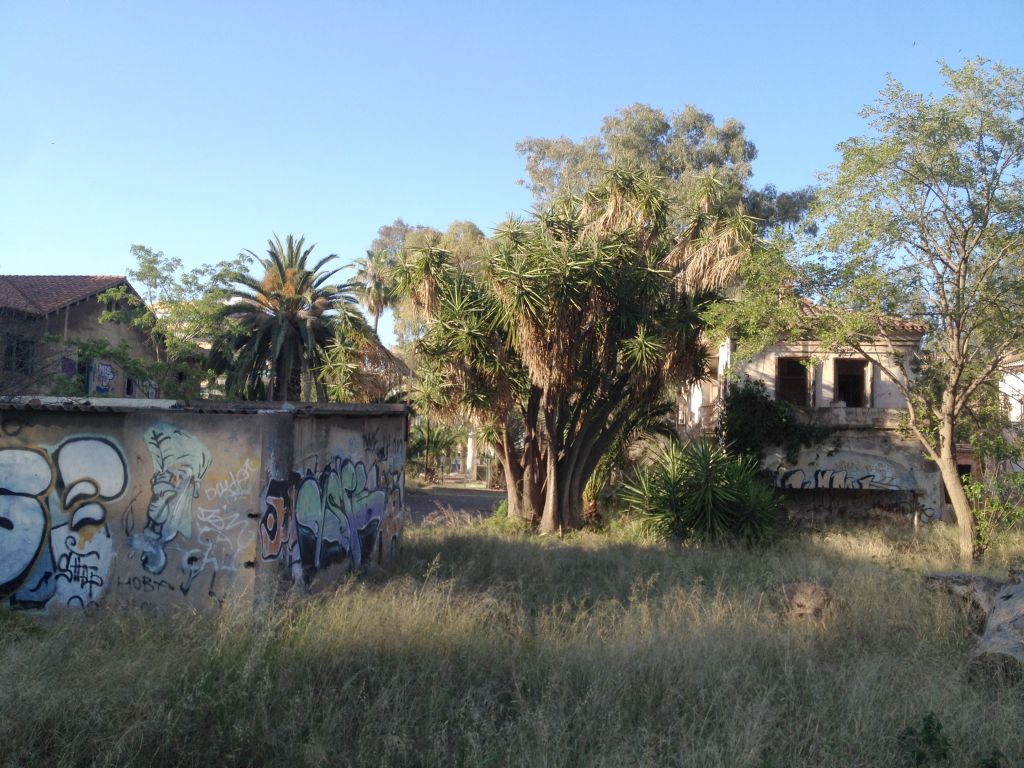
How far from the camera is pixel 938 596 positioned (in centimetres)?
899

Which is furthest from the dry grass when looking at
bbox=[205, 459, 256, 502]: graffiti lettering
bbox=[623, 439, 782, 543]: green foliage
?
bbox=[623, 439, 782, 543]: green foliage

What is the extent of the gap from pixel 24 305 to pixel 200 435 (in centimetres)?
2071

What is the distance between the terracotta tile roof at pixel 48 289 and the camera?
2597 centimetres

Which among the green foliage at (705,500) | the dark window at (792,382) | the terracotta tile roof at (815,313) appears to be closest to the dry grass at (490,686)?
the terracotta tile roof at (815,313)

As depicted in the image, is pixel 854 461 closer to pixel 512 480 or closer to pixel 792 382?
pixel 792 382

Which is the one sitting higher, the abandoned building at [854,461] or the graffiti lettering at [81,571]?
the abandoned building at [854,461]

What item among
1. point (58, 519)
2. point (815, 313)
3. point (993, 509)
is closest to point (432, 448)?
point (815, 313)

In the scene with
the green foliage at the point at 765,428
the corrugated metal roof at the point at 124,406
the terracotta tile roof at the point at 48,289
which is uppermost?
the terracotta tile roof at the point at 48,289

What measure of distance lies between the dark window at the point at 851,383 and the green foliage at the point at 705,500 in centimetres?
837

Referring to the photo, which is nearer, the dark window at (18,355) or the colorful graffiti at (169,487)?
the colorful graffiti at (169,487)

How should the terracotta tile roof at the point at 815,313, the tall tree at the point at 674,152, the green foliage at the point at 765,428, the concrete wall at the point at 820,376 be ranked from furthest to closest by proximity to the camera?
1. the tall tree at the point at 674,152
2. the concrete wall at the point at 820,376
3. the green foliage at the point at 765,428
4. the terracotta tile roof at the point at 815,313

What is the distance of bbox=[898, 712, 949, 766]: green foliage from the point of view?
500cm

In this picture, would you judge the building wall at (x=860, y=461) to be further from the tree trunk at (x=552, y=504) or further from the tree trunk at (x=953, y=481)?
the tree trunk at (x=552, y=504)

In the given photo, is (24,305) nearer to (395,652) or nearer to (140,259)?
(140,259)
